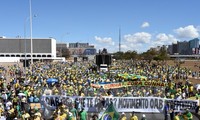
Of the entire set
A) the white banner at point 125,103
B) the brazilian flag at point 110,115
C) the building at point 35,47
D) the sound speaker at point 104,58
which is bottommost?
the white banner at point 125,103

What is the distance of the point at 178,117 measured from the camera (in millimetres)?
11875

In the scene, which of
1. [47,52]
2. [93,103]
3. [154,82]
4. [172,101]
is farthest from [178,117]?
[47,52]

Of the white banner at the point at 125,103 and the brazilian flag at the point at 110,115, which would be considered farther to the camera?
the white banner at the point at 125,103

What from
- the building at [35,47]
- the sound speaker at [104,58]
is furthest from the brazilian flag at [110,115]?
the building at [35,47]

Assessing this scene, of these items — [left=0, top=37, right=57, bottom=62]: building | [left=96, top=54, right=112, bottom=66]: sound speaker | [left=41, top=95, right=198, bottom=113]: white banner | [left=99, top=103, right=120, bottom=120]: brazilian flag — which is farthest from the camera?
[left=0, top=37, right=57, bottom=62]: building

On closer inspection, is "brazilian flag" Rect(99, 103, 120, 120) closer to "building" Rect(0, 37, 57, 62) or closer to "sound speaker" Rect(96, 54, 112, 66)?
"sound speaker" Rect(96, 54, 112, 66)

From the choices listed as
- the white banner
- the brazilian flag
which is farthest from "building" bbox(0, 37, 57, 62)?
the brazilian flag

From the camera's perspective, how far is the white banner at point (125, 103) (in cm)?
1579

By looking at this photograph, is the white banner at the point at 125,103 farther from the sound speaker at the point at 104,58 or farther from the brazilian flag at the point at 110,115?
the sound speaker at the point at 104,58

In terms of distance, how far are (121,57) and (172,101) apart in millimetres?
132473

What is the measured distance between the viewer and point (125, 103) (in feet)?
53.1

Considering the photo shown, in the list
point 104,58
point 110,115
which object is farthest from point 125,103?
point 104,58

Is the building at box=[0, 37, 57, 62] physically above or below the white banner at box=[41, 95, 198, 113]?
above

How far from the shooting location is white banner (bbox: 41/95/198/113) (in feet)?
51.8
